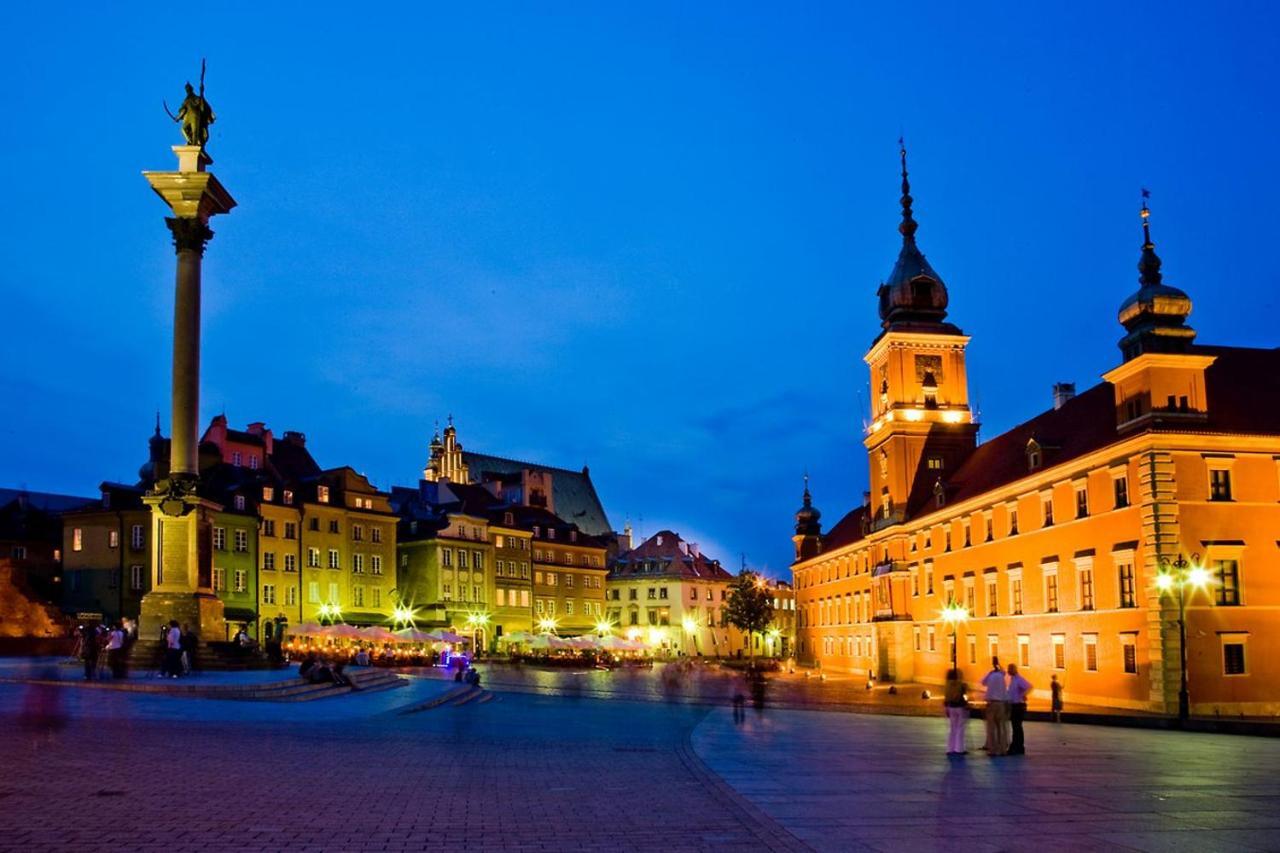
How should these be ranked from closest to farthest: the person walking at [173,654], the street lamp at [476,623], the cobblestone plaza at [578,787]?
the cobblestone plaza at [578,787] → the person walking at [173,654] → the street lamp at [476,623]

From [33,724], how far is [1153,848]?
1887 cm

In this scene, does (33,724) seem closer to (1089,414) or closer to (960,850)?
(960,850)

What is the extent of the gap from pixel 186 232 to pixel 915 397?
178ft

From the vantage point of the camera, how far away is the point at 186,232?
36500mm

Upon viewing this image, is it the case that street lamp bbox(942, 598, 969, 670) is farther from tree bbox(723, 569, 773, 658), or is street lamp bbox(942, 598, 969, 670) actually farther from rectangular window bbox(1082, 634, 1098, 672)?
tree bbox(723, 569, 773, 658)

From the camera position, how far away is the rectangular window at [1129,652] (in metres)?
46.2

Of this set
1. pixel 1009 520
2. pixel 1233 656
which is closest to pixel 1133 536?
pixel 1233 656

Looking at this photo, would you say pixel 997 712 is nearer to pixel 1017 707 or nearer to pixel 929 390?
pixel 1017 707

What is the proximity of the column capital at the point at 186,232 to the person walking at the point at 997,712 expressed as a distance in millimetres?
26632

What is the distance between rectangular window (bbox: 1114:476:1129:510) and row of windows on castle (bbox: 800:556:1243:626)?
→ 7.05 feet

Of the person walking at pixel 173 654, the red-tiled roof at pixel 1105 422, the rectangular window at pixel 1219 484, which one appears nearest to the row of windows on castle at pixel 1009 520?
the rectangular window at pixel 1219 484

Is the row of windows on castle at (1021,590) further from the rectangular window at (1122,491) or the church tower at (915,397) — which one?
the church tower at (915,397)

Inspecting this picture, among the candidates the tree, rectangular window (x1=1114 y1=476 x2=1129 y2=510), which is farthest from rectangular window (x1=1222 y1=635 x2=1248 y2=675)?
the tree

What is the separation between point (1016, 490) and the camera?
58250mm
